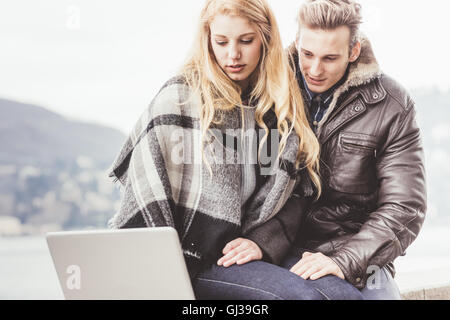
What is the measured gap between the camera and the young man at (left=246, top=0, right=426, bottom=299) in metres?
1.89

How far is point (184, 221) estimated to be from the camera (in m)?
1.74

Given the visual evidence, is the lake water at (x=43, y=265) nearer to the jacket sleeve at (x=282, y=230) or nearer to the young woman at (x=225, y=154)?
the jacket sleeve at (x=282, y=230)

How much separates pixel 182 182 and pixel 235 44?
416mm

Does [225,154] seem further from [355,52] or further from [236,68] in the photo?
[355,52]

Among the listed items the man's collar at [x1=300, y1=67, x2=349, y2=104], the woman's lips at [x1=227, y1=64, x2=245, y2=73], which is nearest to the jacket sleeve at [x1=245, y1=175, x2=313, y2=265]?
the man's collar at [x1=300, y1=67, x2=349, y2=104]

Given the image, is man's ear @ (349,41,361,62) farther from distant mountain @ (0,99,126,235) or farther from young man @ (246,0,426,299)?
distant mountain @ (0,99,126,235)

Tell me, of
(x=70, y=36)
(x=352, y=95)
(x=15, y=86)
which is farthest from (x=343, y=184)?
(x=15, y=86)

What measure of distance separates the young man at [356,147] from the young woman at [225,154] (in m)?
0.07

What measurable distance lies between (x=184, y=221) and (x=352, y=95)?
0.64 meters

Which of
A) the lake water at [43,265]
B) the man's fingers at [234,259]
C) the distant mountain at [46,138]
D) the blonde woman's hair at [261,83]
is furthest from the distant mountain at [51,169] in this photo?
the man's fingers at [234,259]

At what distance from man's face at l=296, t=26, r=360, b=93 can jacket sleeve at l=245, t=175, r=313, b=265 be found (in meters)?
0.33

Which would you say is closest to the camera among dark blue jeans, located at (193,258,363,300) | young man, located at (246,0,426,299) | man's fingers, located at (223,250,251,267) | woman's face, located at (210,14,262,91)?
dark blue jeans, located at (193,258,363,300)

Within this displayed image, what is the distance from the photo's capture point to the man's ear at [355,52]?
1938 millimetres

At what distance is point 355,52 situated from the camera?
6.37 feet
